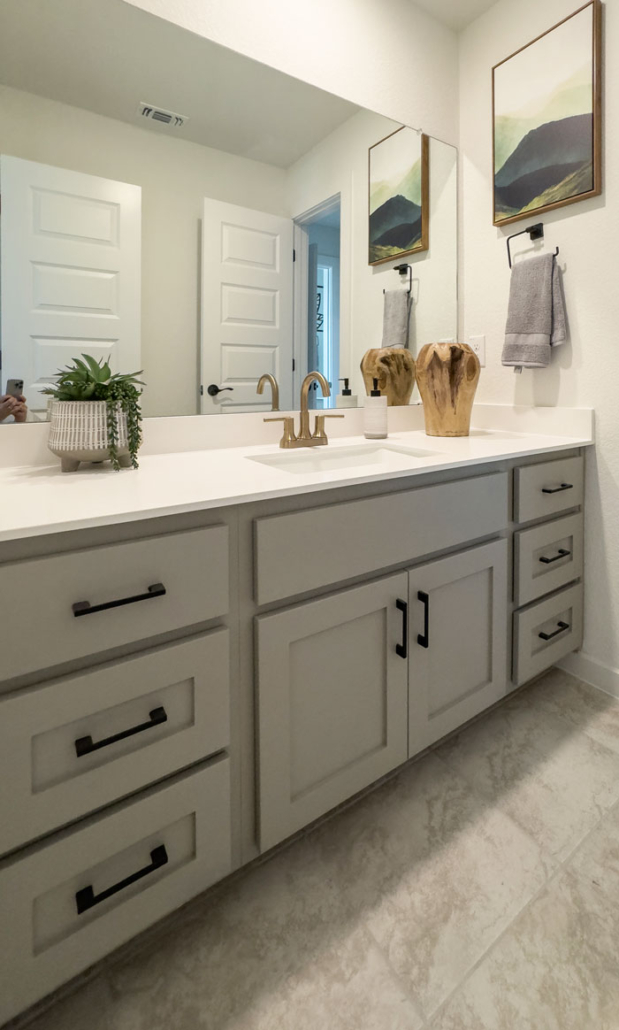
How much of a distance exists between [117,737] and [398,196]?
1.95 metres

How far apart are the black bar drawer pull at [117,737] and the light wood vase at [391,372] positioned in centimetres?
137

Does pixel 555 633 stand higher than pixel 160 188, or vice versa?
pixel 160 188

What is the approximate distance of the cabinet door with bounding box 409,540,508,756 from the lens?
1.31 meters

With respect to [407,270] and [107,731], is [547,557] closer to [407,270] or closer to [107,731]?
[407,270]

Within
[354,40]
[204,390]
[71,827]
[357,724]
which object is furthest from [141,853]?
[354,40]

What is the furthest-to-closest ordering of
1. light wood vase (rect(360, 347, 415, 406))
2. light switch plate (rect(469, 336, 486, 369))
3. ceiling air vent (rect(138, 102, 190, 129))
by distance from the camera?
light switch plate (rect(469, 336, 486, 369)) < light wood vase (rect(360, 347, 415, 406)) < ceiling air vent (rect(138, 102, 190, 129))

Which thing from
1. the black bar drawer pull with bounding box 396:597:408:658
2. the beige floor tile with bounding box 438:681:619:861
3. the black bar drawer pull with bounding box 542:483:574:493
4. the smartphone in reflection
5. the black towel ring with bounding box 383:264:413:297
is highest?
the black towel ring with bounding box 383:264:413:297

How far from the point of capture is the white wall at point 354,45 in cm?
150

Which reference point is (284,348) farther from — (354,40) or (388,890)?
(388,890)

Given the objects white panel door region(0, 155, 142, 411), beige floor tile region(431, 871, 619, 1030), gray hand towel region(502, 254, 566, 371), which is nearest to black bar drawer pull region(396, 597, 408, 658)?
beige floor tile region(431, 871, 619, 1030)

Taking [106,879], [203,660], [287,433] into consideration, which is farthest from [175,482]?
[106,879]

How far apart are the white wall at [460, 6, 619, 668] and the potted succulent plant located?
1395 mm

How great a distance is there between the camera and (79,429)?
1.15 metres

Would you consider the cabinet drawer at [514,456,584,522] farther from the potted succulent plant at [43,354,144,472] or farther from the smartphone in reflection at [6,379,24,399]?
the smartphone in reflection at [6,379,24,399]
